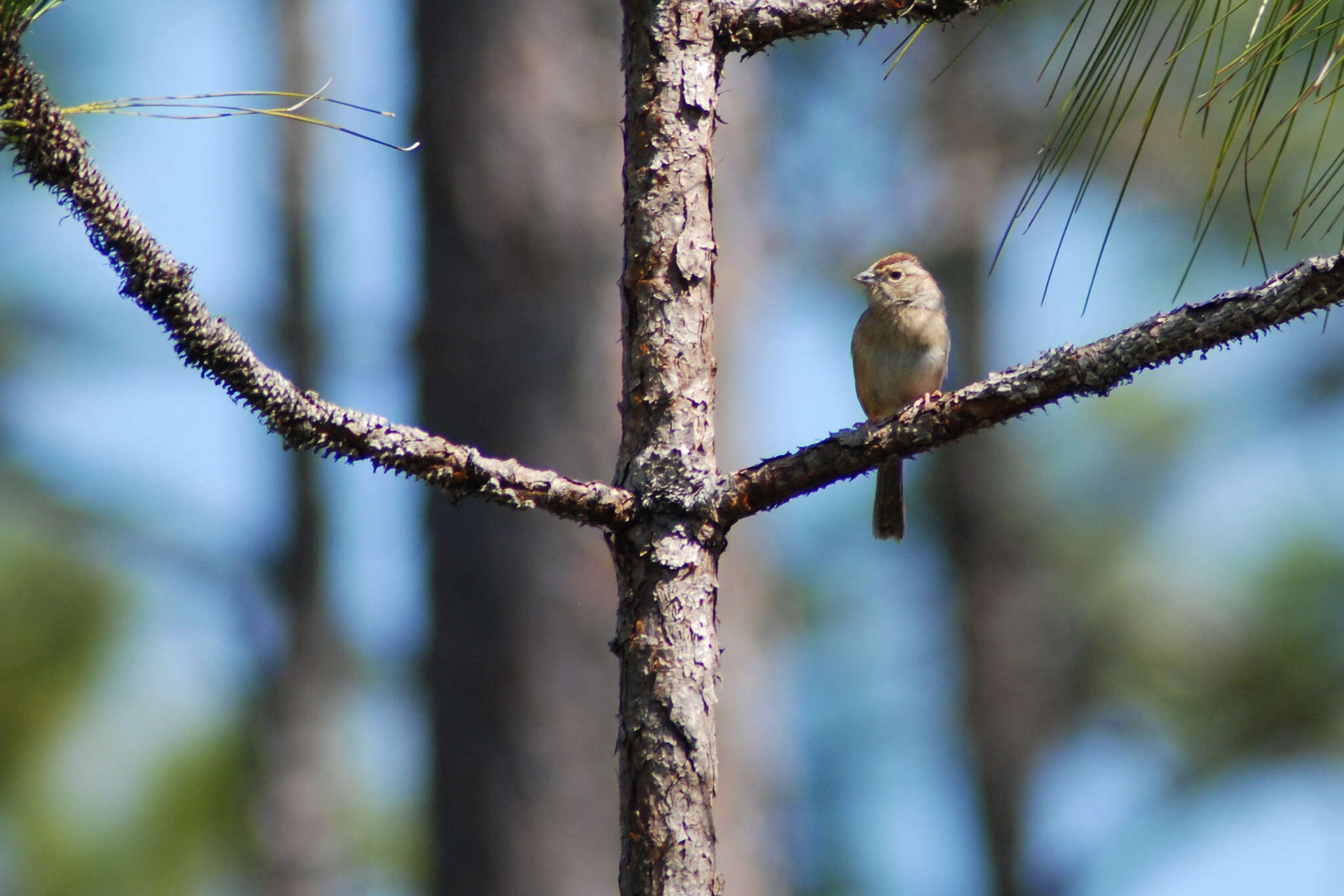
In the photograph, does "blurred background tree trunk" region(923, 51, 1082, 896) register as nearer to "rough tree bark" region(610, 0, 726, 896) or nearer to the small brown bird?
the small brown bird

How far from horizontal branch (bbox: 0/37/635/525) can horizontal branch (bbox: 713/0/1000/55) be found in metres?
0.66

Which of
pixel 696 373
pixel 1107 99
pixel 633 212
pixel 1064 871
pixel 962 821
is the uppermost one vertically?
pixel 1107 99

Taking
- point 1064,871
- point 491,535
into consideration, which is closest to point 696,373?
point 491,535

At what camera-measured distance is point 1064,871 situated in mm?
7840

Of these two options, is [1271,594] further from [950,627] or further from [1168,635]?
[950,627]

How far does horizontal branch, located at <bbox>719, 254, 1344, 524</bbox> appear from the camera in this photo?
1369 mm

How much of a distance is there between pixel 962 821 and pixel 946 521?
87.0 inches

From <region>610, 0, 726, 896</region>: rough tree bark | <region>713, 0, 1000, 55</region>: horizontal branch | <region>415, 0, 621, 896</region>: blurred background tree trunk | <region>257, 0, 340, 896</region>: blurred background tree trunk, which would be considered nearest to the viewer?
<region>610, 0, 726, 896</region>: rough tree bark

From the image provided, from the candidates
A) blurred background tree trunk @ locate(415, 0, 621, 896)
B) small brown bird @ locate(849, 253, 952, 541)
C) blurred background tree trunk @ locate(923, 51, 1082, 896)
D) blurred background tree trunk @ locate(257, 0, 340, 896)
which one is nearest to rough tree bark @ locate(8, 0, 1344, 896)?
blurred background tree trunk @ locate(415, 0, 621, 896)

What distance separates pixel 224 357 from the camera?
138 cm

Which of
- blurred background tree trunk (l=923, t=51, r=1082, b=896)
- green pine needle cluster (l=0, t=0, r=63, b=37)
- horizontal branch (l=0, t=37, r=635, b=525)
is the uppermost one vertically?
blurred background tree trunk (l=923, t=51, r=1082, b=896)

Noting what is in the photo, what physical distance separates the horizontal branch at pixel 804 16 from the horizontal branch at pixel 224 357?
26.2 inches

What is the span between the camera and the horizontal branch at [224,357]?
129 cm

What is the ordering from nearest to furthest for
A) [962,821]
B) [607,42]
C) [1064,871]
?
[607,42]
[1064,871]
[962,821]
